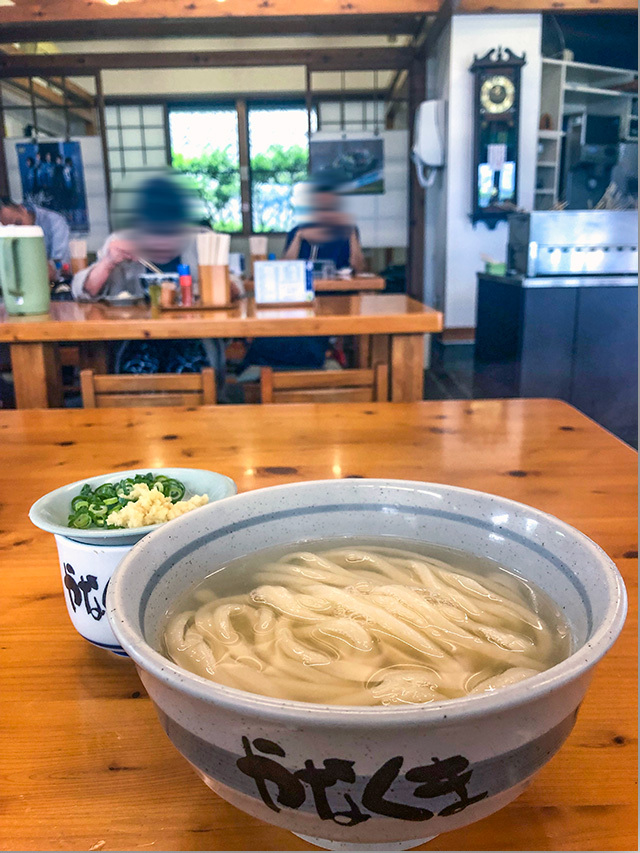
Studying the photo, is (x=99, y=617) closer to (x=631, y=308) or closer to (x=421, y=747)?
(x=421, y=747)

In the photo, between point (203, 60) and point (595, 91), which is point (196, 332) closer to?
point (595, 91)

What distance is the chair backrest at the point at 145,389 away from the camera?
1.79m

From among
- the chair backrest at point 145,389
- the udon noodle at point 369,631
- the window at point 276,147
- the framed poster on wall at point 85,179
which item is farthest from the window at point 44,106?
the udon noodle at point 369,631

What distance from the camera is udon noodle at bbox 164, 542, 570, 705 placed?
398 mm

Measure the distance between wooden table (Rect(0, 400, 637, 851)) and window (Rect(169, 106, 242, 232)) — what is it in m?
7.41

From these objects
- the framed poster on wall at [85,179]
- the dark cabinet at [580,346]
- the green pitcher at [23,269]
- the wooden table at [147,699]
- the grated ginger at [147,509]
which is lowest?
the dark cabinet at [580,346]

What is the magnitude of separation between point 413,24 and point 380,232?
6.89 feet

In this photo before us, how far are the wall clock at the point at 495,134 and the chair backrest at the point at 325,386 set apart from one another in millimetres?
4841

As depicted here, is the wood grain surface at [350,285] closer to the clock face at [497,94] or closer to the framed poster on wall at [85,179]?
the clock face at [497,94]

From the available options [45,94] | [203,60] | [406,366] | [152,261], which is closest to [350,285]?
[152,261]

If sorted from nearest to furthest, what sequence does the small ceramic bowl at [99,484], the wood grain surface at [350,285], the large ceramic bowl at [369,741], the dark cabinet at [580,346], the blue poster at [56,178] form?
the large ceramic bowl at [369,741] < the small ceramic bowl at [99,484] < the dark cabinet at [580,346] < the wood grain surface at [350,285] < the blue poster at [56,178]

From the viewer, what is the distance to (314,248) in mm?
5812

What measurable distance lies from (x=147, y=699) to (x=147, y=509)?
0.15 meters

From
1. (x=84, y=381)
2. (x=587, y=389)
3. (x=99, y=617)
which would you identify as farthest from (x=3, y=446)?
(x=587, y=389)
